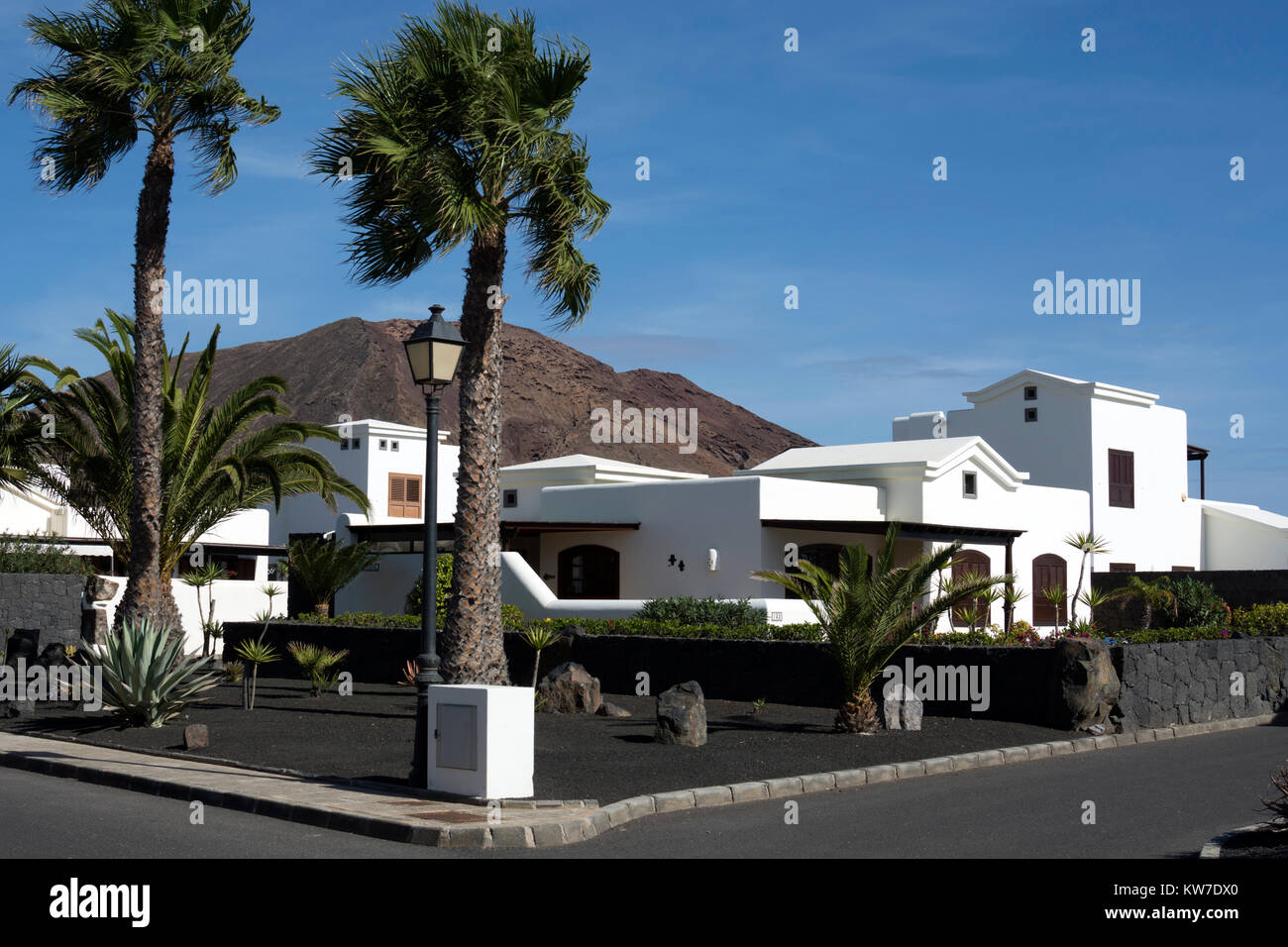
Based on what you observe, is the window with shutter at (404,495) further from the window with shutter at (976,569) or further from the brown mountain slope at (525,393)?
the brown mountain slope at (525,393)

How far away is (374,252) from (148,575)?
6501mm

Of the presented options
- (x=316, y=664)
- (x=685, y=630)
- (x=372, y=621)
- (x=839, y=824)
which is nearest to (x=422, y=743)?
(x=839, y=824)

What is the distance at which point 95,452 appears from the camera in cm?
2105

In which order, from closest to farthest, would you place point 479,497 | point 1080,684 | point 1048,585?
point 479,497 → point 1080,684 → point 1048,585

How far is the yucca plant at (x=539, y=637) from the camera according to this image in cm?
1834

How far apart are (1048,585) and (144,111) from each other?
25.2m

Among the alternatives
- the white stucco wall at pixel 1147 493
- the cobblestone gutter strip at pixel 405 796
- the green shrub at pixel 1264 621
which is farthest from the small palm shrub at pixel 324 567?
the white stucco wall at pixel 1147 493

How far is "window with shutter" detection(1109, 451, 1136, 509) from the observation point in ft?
125

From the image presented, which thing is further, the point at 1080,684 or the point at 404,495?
the point at 404,495

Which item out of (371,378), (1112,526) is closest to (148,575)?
(1112,526)

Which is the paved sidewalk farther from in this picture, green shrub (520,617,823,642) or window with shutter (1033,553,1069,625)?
window with shutter (1033,553,1069,625)

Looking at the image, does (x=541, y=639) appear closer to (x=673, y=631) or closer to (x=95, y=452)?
(x=673, y=631)

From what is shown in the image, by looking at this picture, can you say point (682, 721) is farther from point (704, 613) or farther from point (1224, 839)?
point (704, 613)

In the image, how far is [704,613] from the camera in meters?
22.2
